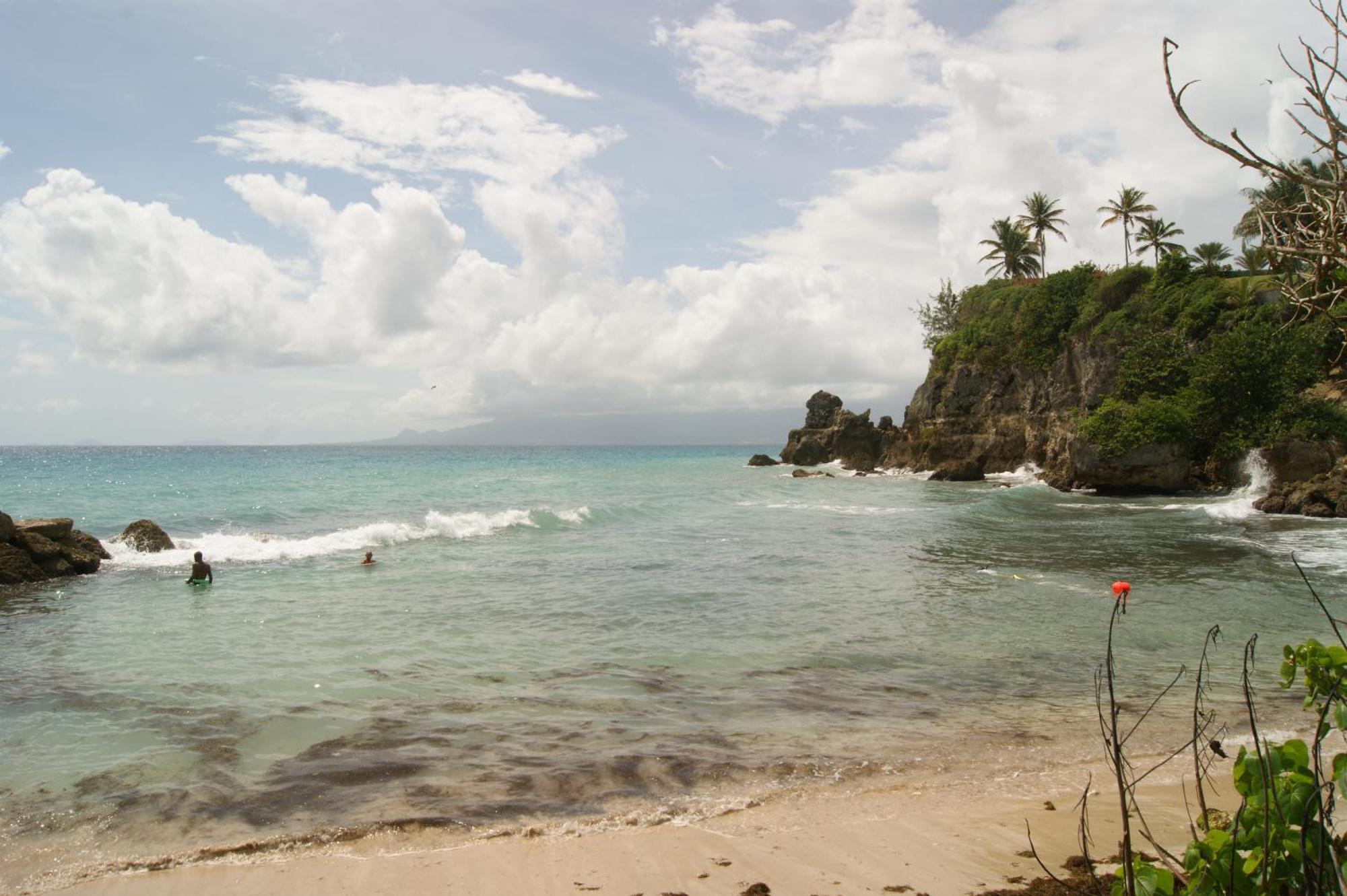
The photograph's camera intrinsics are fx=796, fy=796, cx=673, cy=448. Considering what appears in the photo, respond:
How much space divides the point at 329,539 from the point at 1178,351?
38.5 metres

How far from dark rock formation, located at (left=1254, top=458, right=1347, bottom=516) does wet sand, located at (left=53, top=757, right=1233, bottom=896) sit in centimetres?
2580

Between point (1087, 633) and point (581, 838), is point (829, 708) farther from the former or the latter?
point (1087, 633)

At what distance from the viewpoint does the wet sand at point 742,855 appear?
5188 mm

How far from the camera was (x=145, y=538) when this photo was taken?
72.8ft

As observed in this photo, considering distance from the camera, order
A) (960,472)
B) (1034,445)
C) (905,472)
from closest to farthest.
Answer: (960,472) → (1034,445) → (905,472)

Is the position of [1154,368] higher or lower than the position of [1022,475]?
higher

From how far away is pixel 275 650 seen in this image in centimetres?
1160

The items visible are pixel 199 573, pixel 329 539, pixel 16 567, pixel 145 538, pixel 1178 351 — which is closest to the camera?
pixel 199 573

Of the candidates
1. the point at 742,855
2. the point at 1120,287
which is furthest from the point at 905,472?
the point at 742,855

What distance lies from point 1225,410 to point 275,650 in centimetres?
3729

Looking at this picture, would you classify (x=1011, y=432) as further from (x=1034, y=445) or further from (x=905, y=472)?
(x=905, y=472)

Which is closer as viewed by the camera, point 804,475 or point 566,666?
point 566,666

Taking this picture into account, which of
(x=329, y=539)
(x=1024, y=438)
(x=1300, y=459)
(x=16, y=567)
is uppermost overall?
(x=1024, y=438)

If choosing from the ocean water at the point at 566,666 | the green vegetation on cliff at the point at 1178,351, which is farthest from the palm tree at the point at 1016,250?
the ocean water at the point at 566,666
